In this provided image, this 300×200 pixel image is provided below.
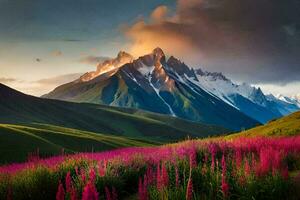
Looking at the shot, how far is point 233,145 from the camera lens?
23188 mm

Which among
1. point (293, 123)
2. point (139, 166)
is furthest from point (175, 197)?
point (293, 123)

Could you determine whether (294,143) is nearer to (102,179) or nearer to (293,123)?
(102,179)

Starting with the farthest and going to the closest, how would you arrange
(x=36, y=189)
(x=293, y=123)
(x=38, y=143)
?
(x=38, y=143) → (x=293, y=123) → (x=36, y=189)

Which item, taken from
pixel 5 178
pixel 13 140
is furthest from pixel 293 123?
pixel 5 178

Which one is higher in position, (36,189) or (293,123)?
(293,123)

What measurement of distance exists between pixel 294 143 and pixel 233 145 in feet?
10.6

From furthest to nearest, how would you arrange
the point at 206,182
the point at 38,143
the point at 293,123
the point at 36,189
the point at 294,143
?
the point at 38,143
the point at 293,123
the point at 294,143
the point at 36,189
the point at 206,182

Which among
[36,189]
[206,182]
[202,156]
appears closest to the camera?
[206,182]

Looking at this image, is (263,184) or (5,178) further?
(5,178)

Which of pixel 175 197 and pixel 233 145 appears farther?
pixel 233 145

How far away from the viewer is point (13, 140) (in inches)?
2990

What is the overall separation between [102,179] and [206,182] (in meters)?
3.72

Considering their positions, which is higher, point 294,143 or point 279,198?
point 294,143

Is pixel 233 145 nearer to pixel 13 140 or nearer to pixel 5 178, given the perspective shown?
pixel 5 178
